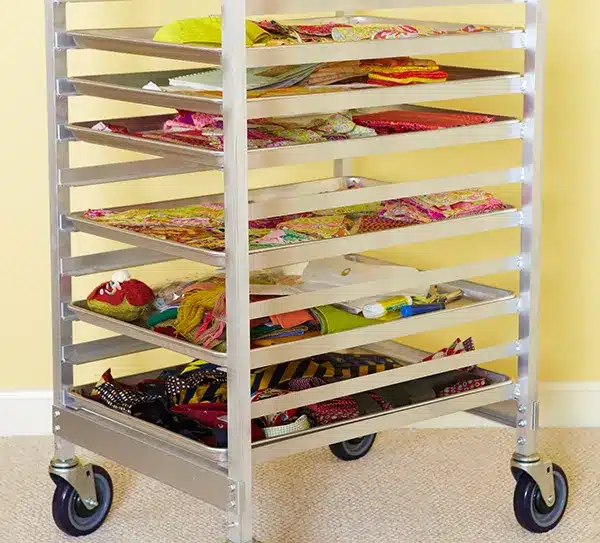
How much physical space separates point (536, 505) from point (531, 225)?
0.51m

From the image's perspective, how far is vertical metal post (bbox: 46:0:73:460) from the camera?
2094mm

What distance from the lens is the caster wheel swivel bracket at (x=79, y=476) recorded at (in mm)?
2219

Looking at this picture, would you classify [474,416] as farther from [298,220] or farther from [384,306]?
[298,220]

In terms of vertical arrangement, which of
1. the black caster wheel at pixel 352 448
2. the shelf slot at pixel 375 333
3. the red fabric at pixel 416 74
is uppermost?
the red fabric at pixel 416 74

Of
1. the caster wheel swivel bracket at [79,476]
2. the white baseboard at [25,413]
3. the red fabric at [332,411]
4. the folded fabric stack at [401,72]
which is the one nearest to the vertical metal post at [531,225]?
the folded fabric stack at [401,72]

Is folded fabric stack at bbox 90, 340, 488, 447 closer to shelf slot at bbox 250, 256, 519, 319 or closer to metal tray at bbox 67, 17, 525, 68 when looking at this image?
shelf slot at bbox 250, 256, 519, 319

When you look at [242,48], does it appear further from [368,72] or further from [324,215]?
[324,215]

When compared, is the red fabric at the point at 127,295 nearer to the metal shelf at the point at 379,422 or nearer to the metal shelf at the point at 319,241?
the metal shelf at the point at 319,241

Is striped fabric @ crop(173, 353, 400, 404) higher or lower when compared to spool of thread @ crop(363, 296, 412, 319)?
lower

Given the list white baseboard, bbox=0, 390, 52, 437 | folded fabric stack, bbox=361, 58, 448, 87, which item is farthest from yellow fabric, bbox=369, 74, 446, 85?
white baseboard, bbox=0, 390, 52, 437

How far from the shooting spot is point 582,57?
2.72 m

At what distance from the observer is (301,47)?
1.79 m

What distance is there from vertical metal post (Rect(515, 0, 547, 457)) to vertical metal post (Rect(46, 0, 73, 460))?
79 cm

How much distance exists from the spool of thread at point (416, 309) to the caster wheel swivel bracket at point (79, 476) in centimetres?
63
